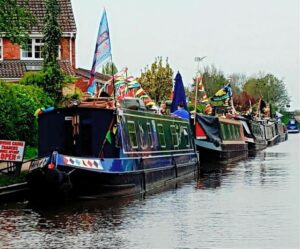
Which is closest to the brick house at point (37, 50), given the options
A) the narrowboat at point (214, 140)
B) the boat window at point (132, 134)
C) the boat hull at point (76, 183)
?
the narrowboat at point (214, 140)

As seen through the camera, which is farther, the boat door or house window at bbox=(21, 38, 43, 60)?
house window at bbox=(21, 38, 43, 60)

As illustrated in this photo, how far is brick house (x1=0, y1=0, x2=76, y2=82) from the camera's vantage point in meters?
47.3

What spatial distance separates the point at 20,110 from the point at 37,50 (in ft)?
61.5

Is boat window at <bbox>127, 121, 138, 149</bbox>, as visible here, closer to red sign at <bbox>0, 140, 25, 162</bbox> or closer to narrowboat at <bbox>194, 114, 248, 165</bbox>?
red sign at <bbox>0, 140, 25, 162</bbox>

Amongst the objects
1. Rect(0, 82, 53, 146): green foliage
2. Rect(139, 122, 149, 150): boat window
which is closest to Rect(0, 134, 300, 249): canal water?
Rect(139, 122, 149, 150): boat window

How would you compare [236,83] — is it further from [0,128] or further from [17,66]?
[0,128]

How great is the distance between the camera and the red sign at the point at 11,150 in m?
22.6

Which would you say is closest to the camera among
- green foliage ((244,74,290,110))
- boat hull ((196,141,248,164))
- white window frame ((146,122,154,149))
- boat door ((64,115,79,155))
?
boat door ((64,115,79,155))

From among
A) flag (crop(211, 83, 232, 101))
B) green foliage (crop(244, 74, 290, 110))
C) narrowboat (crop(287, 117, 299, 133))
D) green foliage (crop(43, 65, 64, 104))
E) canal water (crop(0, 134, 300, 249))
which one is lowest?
canal water (crop(0, 134, 300, 249))

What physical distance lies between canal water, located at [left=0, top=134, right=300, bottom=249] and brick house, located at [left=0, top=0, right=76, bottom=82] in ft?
79.4

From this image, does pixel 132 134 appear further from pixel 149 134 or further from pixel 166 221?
pixel 166 221

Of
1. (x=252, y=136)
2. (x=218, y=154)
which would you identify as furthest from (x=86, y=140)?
(x=252, y=136)

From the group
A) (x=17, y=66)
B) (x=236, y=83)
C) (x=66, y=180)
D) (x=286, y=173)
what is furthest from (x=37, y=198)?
(x=236, y=83)

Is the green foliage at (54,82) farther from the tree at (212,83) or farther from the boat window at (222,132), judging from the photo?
the tree at (212,83)
